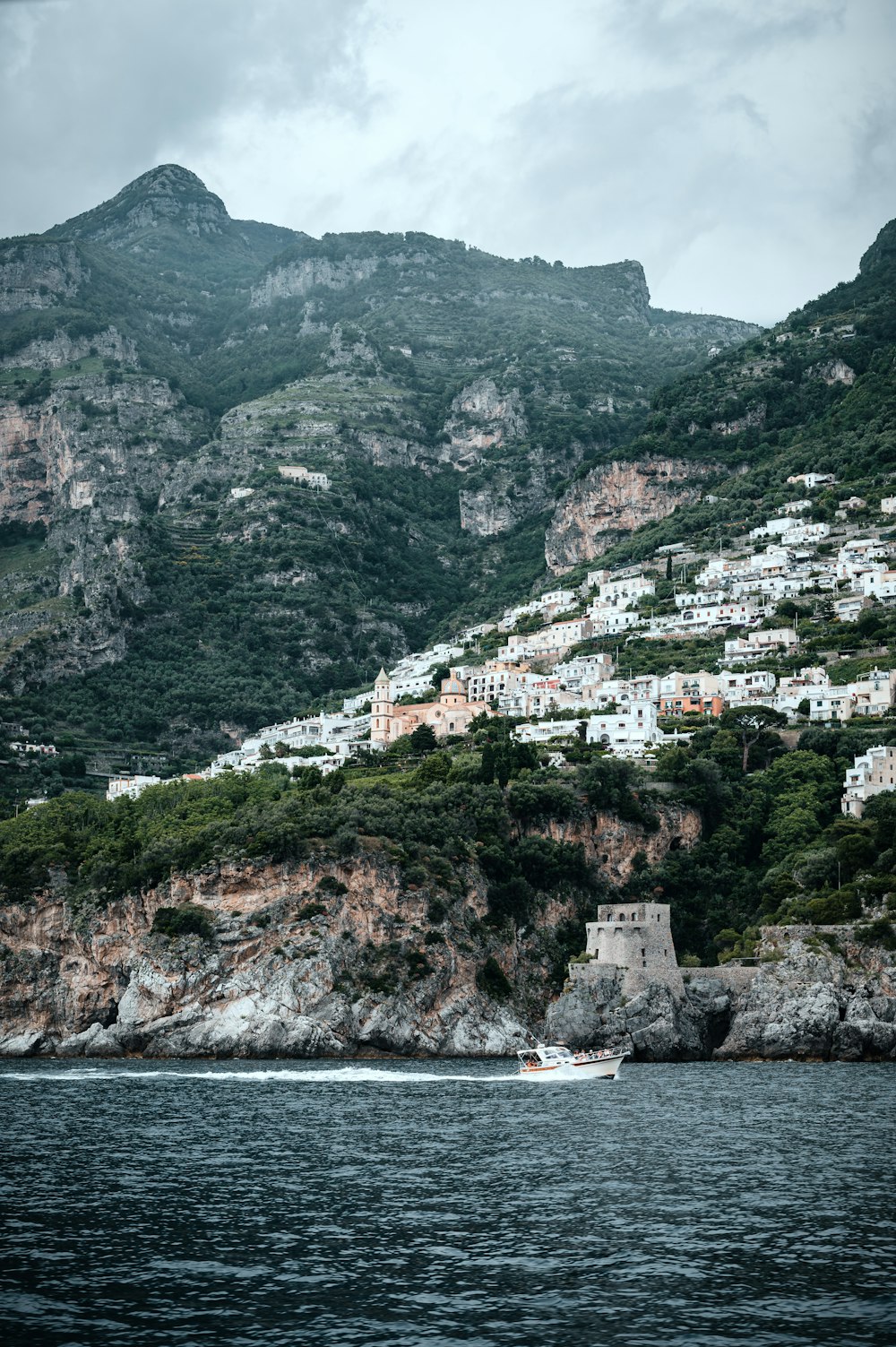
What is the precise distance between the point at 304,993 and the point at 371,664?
94851 millimetres

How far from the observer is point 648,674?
418 ft

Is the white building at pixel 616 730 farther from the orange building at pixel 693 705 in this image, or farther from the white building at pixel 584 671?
the white building at pixel 584 671

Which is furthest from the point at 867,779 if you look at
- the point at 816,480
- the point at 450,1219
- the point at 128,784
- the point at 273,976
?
the point at 816,480

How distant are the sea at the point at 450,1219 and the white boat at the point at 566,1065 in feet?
25.3

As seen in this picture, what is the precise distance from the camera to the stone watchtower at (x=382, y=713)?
126m

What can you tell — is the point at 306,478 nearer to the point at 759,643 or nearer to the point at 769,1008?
the point at 759,643

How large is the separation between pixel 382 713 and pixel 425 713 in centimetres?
336

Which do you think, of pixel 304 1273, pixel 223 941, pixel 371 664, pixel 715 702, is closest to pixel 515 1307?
pixel 304 1273

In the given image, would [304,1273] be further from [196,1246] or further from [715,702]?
[715,702]

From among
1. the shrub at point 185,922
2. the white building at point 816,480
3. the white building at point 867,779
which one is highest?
the white building at point 816,480

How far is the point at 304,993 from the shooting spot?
78.9 m

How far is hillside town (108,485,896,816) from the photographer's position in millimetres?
111438

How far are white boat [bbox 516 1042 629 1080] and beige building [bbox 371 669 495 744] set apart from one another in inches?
2030

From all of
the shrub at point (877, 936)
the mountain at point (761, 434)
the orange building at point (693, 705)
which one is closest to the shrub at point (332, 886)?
the shrub at point (877, 936)
